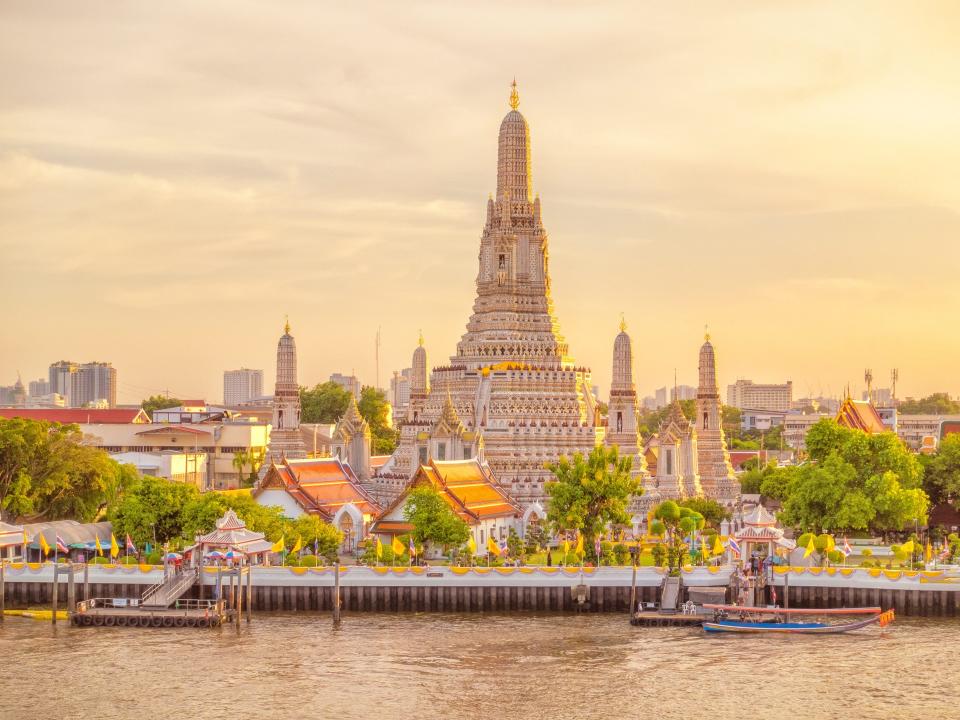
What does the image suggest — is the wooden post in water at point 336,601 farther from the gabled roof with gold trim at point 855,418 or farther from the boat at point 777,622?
the gabled roof with gold trim at point 855,418

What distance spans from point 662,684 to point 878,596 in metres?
20.5

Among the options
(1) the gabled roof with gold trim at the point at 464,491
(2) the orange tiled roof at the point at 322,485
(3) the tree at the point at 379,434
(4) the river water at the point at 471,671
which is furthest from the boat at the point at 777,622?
(3) the tree at the point at 379,434

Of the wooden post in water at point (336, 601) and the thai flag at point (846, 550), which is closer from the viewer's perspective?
the wooden post in water at point (336, 601)

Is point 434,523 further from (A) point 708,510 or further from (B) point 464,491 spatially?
(A) point 708,510

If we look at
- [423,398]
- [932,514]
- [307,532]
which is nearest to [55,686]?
[307,532]

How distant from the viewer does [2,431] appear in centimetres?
9756

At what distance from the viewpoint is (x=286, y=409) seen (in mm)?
128875

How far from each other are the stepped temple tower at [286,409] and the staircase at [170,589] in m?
45.5

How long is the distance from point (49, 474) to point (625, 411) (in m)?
41.4

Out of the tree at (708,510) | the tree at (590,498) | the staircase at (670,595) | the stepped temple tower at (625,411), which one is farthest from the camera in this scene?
the stepped temple tower at (625,411)

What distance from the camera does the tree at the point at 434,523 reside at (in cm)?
8975

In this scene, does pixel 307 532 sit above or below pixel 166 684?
above

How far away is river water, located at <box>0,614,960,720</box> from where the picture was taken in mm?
59656

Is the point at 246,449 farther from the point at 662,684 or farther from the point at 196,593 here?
the point at 662,684
